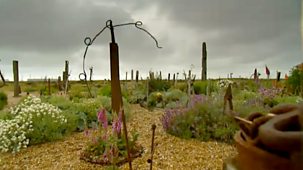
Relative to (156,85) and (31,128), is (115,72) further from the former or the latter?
(156,85)

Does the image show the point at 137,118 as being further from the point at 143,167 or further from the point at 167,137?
the point at 143,167

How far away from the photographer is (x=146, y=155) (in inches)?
161

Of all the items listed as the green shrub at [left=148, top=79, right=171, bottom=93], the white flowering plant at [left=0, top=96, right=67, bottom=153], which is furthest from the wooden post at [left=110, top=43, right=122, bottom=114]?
the green shrub at [left=148, top=79, right=171, bottom=93]

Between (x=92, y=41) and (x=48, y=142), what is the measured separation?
7.30 ft

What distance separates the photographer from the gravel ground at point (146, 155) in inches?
150

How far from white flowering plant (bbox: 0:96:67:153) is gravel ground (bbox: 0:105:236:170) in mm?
124

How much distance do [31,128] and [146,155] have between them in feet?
6.74

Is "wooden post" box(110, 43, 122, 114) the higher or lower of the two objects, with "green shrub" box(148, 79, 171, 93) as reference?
higher

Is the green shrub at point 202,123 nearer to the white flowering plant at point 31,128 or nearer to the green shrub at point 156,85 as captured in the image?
the white flowering plant at point 31,128

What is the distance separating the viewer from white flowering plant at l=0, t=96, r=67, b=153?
16.4 ft

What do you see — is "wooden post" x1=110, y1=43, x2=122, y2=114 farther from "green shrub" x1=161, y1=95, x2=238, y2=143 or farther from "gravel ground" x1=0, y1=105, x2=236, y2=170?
"green shrub" x1=161, y1=95, x2=238, y2=143

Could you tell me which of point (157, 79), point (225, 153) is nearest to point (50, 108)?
point (225, 153)

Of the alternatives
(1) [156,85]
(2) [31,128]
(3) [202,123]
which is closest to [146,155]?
(3) [202,123]

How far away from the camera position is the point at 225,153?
4.09 meters
